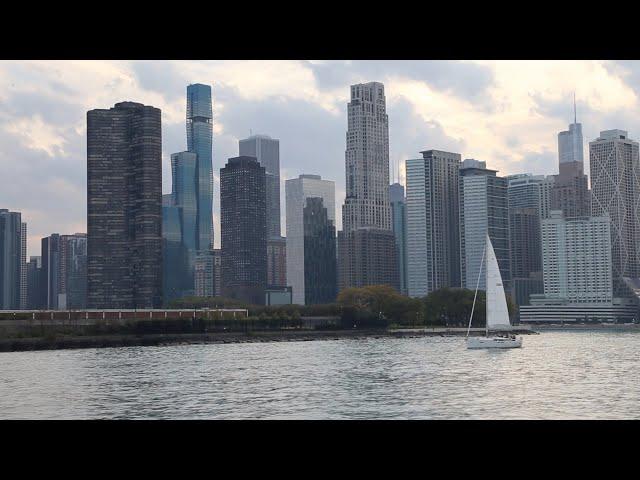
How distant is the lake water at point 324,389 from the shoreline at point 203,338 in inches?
1115

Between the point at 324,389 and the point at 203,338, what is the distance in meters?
76.9

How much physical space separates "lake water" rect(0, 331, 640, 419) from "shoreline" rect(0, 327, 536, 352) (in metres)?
28.3

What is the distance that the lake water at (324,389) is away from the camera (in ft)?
103

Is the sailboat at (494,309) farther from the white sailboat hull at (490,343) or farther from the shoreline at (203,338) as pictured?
the shoreline at (203,338)

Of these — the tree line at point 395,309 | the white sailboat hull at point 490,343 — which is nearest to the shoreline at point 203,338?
the tree line at point 395,309

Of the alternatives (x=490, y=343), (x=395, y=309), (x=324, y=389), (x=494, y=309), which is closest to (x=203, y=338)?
(x=494, y=309)

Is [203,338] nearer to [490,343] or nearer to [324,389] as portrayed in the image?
[490,343]
